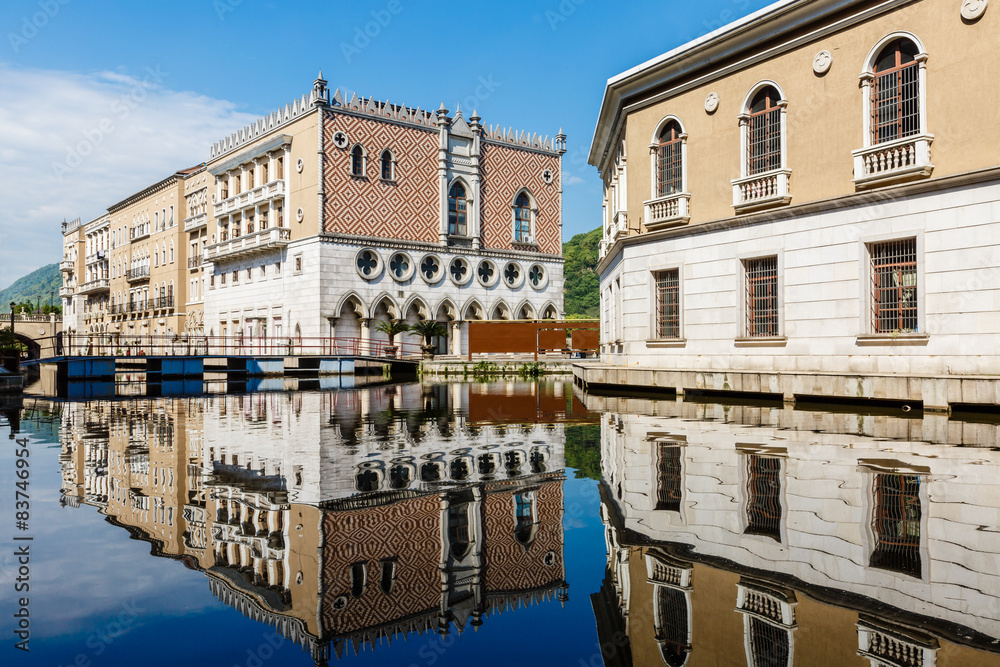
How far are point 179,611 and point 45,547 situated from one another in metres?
1.81

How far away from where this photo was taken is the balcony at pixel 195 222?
52719 millimetres

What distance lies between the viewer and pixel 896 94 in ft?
49.7

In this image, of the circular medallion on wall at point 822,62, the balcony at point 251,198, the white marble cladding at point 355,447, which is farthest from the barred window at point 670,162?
the balcony at point 251,198

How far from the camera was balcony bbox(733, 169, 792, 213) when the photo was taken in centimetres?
1669

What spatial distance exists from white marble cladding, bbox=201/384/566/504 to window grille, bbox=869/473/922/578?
302cm

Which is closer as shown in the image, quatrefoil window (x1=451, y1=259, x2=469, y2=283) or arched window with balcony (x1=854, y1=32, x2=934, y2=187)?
arched window with balcony (x1=854, y1=32, x2=934, y2=187)

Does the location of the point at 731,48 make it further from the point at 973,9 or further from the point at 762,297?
the point at 762,297

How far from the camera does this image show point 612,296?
25.9 meters

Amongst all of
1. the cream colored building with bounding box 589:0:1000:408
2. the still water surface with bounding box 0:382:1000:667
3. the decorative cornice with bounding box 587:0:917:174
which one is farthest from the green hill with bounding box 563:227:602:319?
the still water surface with bounding box 0:382:1000:667

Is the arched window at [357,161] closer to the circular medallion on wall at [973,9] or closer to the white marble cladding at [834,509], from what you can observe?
the circular medallion on wall at [973,9]

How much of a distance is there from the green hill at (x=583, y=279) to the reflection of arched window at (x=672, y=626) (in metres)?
82.9

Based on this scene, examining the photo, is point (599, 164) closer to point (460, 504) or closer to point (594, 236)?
point (460, 504)

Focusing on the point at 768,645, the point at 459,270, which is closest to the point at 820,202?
the point at 768,645

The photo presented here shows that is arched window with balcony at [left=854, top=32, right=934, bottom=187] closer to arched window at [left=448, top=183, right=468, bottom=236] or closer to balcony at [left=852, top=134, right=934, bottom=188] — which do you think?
balcony at [left=852, top=134, right=934, bottom=188]
